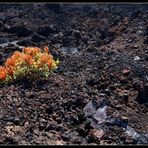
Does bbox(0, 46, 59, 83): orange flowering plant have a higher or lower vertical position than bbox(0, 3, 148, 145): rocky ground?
higher

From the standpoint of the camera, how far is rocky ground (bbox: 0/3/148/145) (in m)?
7.86

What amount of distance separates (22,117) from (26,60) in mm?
1822

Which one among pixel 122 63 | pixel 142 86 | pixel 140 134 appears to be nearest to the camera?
pixel 140 134

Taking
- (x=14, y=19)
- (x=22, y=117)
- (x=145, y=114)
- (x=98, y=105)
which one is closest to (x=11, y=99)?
(x=22, y=117)

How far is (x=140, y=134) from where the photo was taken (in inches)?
314

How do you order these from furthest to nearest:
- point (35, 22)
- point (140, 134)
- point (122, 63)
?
point (35, 22) < point (122, 63) < point (140, 134)

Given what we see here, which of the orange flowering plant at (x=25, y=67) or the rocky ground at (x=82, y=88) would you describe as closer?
the rocky ground at (x=82, y=88)

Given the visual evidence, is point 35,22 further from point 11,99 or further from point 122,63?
point 11,99

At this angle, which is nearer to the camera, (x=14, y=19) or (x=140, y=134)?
(x=140, y=134)

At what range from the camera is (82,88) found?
9555 millimetres

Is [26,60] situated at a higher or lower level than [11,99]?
higher

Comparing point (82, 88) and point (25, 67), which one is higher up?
point (25, 67)

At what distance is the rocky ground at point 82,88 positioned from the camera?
25.8 feet

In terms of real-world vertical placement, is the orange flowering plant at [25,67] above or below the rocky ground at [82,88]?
above
